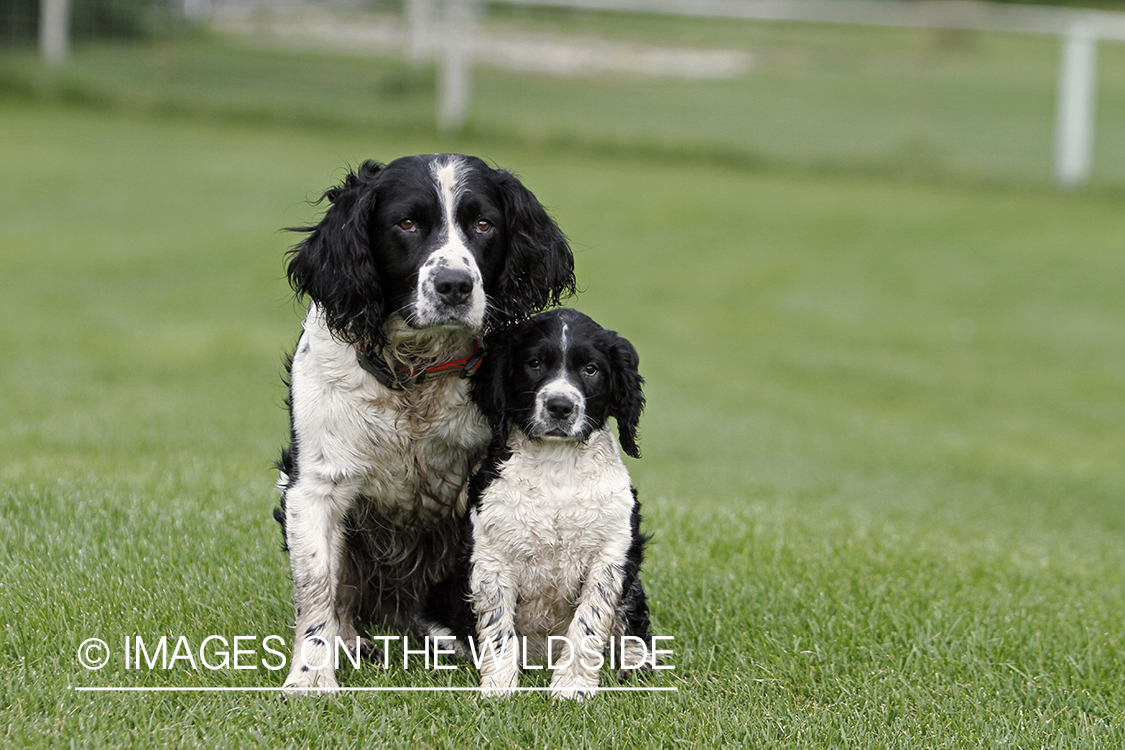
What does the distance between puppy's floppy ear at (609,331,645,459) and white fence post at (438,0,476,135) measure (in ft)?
62.9

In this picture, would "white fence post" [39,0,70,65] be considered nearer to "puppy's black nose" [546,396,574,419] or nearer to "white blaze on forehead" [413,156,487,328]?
"white blaze on forehead" [413,156,487,328]

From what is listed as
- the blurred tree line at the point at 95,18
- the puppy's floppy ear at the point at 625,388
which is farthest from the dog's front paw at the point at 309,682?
the blurred tree line at the point at 95,18

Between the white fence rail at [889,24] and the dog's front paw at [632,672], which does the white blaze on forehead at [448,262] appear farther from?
the white fence rail at [889,24]

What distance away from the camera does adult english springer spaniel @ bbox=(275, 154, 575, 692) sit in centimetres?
404

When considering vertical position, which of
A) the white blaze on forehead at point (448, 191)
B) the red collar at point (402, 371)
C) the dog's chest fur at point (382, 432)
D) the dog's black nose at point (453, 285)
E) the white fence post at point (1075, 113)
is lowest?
Answer: the dog's chest fur at point (382, 432)

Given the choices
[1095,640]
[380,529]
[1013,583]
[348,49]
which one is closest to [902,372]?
[1013,583]

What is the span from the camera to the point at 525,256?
432 centimetres

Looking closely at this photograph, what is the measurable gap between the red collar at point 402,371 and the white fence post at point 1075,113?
67.8ft

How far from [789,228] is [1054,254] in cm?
389

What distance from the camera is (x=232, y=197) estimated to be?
18.0 meters

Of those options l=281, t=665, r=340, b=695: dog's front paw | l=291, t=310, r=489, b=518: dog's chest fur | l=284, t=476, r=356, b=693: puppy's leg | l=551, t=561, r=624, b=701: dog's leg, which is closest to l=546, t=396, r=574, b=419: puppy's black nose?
l=291, t=310, r=489, b=518: dog's chest fur

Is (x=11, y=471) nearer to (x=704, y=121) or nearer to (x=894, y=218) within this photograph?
(x=894, y=218)

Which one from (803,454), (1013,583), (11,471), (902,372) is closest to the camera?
(1013,583)

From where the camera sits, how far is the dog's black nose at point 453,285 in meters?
3.89
